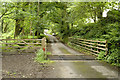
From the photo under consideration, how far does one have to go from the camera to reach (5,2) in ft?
30.2

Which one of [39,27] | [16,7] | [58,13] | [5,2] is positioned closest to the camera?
[5,2]

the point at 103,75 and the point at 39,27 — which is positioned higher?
the point at 39,27

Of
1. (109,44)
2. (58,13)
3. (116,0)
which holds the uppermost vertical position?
(58,13)

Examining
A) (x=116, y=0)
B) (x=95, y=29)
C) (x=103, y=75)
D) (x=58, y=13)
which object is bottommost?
(x=103, y=75)

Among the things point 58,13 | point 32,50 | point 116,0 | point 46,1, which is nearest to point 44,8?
point 46,1

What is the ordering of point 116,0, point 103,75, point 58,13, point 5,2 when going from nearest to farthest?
point 103,75 < point 116,0 < point 5,2 < point 58,13

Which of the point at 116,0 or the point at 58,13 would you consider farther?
the point at 58,13

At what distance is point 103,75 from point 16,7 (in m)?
9.03

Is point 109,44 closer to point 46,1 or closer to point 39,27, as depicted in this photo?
point 39,27

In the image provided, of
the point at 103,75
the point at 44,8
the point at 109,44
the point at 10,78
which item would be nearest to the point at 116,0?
the point at 109,44

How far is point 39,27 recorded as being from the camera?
15828 millimetres

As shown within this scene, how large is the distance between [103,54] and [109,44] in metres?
0.82

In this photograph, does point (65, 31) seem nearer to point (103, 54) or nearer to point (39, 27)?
point (39, 27)

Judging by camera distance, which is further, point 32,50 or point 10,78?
point 32,50
